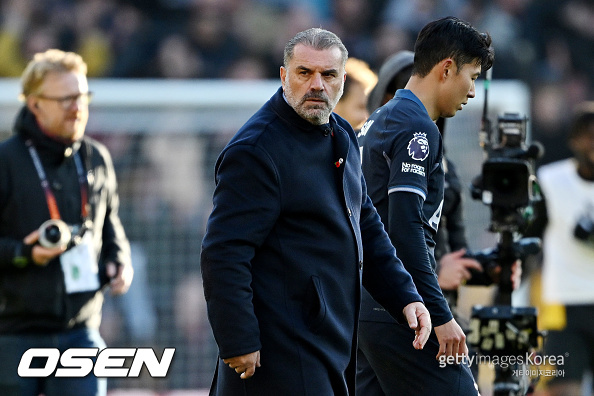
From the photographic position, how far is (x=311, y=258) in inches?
155

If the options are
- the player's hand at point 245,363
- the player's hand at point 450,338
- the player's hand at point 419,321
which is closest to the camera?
the player's hand at point 245,363

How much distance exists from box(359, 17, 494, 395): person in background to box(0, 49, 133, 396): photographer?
4.94 feet

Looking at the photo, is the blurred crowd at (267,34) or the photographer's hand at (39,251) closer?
the photographer's hand at (39,251)

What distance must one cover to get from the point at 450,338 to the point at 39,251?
2.08m

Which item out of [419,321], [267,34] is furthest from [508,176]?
[267,34]

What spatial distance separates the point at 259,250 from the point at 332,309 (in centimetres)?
33

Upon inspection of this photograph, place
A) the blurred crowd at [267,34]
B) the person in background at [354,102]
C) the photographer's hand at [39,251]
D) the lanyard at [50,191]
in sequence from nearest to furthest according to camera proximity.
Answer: the photographer's hand at [39,251] < the lanyard at [50,191] < the person in background at [354,102] < the blurred crowd at [267,34]

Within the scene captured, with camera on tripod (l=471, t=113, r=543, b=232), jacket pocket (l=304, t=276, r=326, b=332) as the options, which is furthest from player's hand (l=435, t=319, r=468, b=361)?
camera on tripod (l=471, t=113, r=543, b=232)

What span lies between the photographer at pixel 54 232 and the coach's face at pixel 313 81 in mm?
1886

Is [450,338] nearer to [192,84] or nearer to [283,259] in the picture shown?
[283,259]

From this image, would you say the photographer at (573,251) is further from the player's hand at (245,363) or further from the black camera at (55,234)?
the player's hand at (245,363)

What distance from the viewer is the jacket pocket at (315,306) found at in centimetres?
391

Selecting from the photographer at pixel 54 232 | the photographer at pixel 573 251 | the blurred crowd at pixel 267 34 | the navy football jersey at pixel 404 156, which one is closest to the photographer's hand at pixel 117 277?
the photographer at pixel 54 232

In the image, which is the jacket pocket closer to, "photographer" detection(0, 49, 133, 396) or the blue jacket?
the blue jacket
